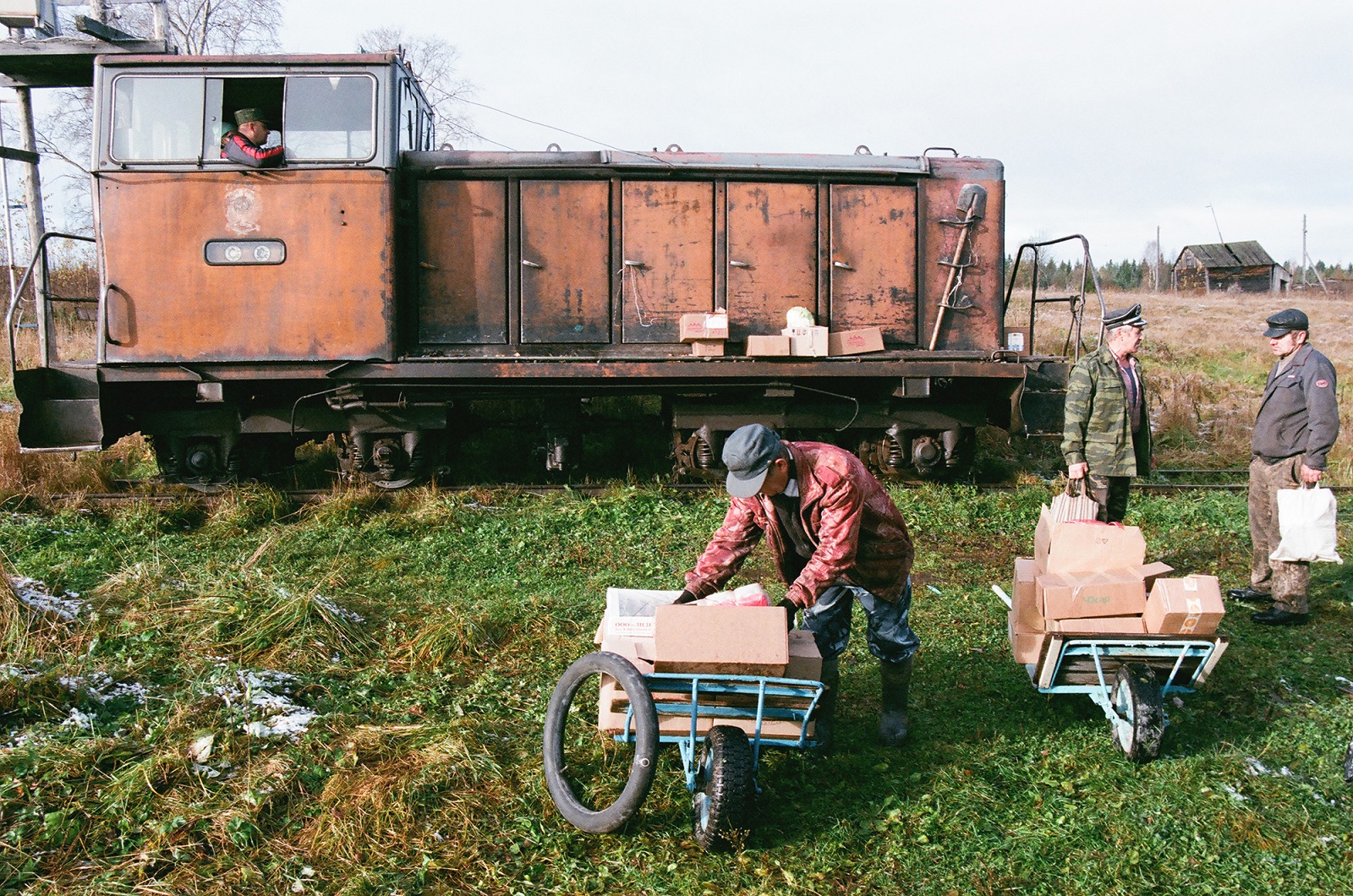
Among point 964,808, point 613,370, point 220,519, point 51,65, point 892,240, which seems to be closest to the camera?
point 964,808

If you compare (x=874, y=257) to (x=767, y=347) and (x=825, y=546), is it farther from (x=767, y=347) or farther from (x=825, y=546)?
(x=825, y=546)

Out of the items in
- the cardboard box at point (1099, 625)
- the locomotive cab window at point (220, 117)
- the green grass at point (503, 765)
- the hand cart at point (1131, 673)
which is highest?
the locomotive cab window at point (220, 117)

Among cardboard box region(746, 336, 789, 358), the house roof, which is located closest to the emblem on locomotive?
cardboard box region(746, 336, 789, 358)

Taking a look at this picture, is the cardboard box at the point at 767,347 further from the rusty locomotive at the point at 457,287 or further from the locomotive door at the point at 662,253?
the locomotive door at the point at 662,253

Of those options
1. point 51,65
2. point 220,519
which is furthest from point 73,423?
point 51,65

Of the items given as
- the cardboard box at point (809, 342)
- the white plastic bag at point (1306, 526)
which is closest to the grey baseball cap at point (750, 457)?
the white plastic bag at point (1306, 526)

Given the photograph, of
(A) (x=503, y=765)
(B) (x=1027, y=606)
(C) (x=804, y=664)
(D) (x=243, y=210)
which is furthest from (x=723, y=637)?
(D) (x=243, y=210)

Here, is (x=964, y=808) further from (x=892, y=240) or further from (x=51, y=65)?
(x=51, y=65)

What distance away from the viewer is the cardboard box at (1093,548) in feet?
14.1

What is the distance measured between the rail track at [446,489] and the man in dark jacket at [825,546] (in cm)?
427

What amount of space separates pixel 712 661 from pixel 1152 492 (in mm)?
6763

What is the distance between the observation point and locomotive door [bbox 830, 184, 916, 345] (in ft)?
27.2

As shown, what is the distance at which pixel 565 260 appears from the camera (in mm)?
8109

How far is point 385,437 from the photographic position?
8023 mm
